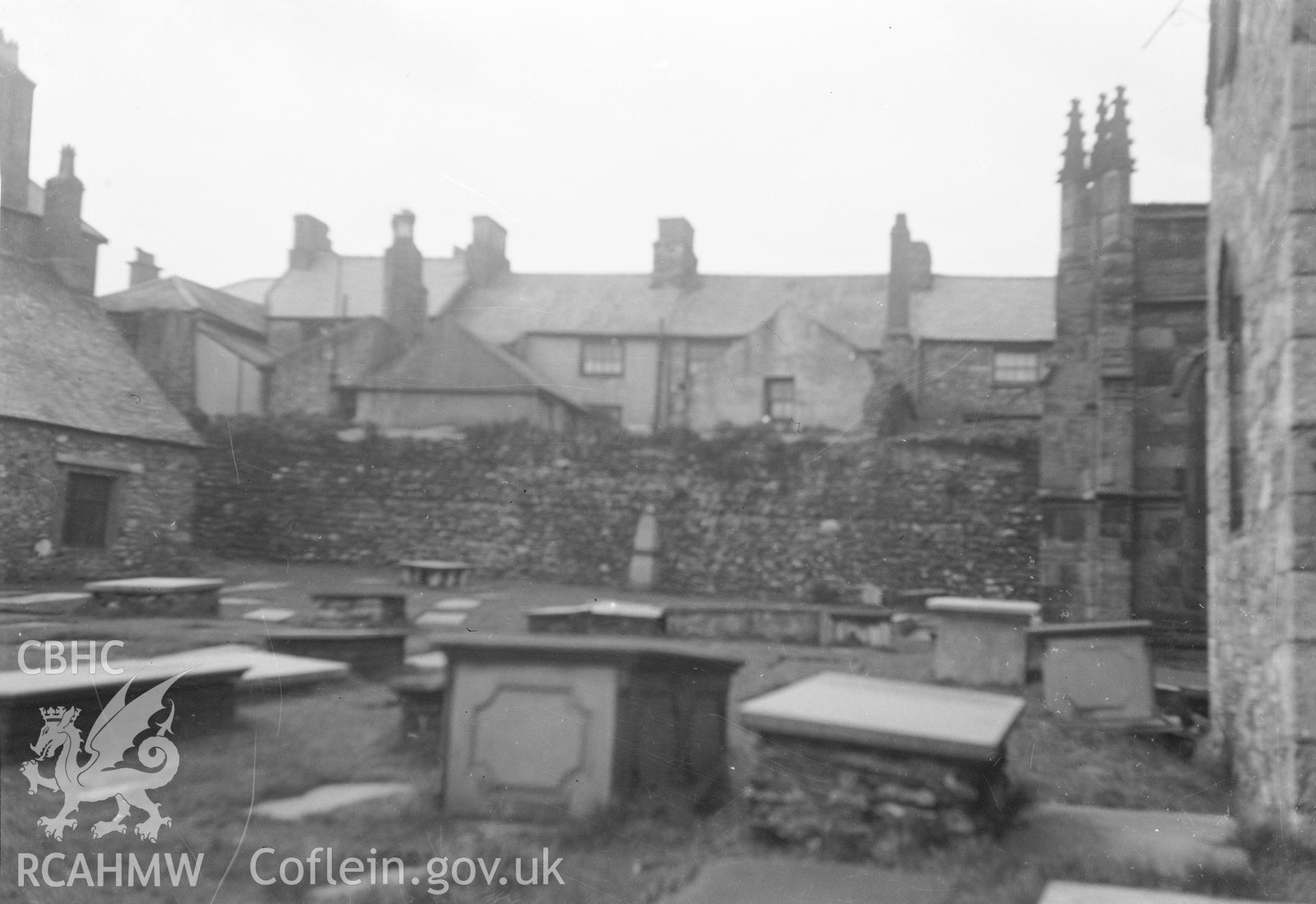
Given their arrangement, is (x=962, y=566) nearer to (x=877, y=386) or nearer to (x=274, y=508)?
(x=877, y=386)

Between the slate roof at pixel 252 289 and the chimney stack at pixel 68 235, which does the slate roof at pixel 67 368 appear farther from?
the slate roof at pixel 252 289

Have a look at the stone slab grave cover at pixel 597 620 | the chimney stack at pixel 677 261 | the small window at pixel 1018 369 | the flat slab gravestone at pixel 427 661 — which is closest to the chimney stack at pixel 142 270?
the flat slab gravestone at pixel 427 661

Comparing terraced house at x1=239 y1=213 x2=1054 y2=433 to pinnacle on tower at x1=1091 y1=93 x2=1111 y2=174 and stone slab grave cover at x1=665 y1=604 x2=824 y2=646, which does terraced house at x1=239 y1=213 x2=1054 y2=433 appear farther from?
stone slab grave cover at x1=665 y1=604 x2=824 y2=646

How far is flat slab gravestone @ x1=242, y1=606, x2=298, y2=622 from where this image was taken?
6.62m

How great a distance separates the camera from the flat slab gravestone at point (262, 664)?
520 cm

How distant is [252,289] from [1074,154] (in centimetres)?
917

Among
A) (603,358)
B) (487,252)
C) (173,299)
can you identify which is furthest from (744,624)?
(603,358)

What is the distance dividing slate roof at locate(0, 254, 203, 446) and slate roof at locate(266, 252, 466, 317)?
114 cm

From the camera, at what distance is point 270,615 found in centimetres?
678

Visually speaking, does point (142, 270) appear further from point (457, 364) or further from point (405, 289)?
point (457, 364)

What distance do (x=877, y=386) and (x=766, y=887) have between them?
56.4 ft

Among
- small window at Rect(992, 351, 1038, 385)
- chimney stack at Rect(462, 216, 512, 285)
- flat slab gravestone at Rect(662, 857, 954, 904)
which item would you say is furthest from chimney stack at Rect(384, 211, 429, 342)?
small window at Rect(992, 351, 1038, 385)

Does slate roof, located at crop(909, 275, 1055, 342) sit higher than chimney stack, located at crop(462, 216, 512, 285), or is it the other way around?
slate roof, located at crop(909, 275, 1055, 342)

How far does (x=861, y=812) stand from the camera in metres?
4.02
